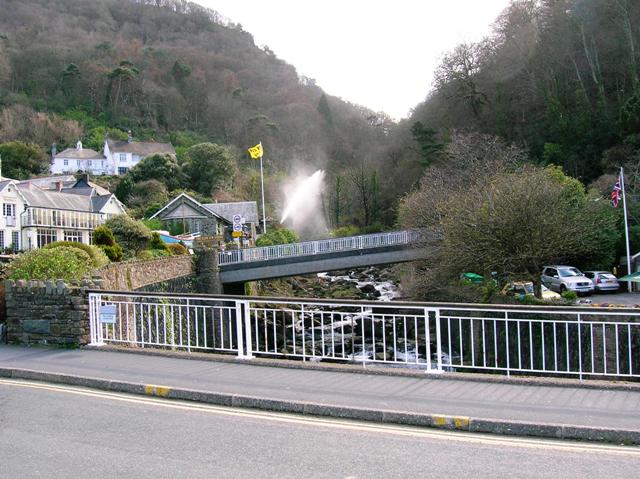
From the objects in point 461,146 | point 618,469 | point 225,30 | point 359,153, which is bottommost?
point 618,469

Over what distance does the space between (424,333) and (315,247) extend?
57.4 ft

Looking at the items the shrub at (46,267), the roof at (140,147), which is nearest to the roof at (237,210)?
the roof at (140,147)

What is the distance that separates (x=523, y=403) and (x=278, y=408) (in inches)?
121

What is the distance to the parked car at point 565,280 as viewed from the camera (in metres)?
32.3

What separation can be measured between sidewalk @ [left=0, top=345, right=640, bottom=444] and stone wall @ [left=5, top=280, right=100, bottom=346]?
1.55 m

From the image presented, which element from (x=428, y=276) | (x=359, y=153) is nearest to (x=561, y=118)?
(x=428, y=276)

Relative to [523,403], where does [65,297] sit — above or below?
above

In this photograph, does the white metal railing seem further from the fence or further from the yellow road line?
the yellow road line

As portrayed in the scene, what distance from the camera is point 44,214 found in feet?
169

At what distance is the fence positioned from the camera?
961 centimetres

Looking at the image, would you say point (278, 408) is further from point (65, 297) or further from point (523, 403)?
point (65, 297)

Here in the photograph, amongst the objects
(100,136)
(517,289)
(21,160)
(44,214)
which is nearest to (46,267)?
(517,289)

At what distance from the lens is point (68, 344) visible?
12055 millimetres

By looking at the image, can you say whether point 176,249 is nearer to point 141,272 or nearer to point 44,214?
point 141,272
